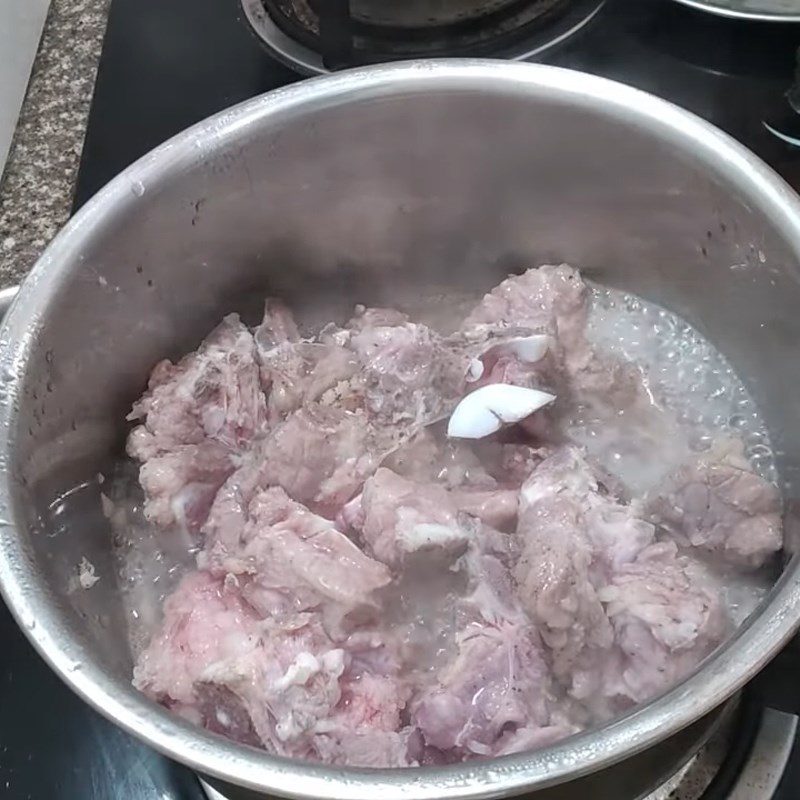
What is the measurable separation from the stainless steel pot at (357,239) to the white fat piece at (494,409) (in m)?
0.20

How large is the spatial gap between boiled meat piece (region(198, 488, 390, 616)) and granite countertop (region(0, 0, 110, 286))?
52cm

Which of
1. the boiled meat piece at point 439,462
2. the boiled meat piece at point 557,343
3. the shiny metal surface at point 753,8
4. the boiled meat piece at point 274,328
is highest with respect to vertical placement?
the shiny metal surface at point 753,8

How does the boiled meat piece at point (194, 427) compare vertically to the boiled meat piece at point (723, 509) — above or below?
below

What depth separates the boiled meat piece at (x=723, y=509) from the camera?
86cm

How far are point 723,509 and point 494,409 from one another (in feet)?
0.73

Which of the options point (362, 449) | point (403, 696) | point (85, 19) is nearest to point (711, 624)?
point (403, 696)

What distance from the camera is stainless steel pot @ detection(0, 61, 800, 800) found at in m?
0.82

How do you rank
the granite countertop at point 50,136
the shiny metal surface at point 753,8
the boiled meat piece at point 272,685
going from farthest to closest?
the granite countertop at point 50,136
the shiny metal surface at point 753,8
the boiled meat piece at point 272,685

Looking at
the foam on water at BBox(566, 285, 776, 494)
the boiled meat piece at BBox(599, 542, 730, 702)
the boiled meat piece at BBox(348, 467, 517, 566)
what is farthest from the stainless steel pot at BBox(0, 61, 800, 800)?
the boiled meat piece at BBox(348, 467, 517, 566)

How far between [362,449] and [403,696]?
0.24 meters

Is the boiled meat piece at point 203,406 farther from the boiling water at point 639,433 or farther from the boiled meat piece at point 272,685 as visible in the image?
the boiled meat piece at point 272,685

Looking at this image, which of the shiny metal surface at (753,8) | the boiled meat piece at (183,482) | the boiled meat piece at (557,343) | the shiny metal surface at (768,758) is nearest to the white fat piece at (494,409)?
the boiled meat piece at (557,343)

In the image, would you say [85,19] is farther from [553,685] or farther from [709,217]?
[553,685]

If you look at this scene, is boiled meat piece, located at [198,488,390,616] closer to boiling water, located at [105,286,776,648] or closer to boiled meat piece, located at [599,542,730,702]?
boiling water, located at [105,286,776,648]
